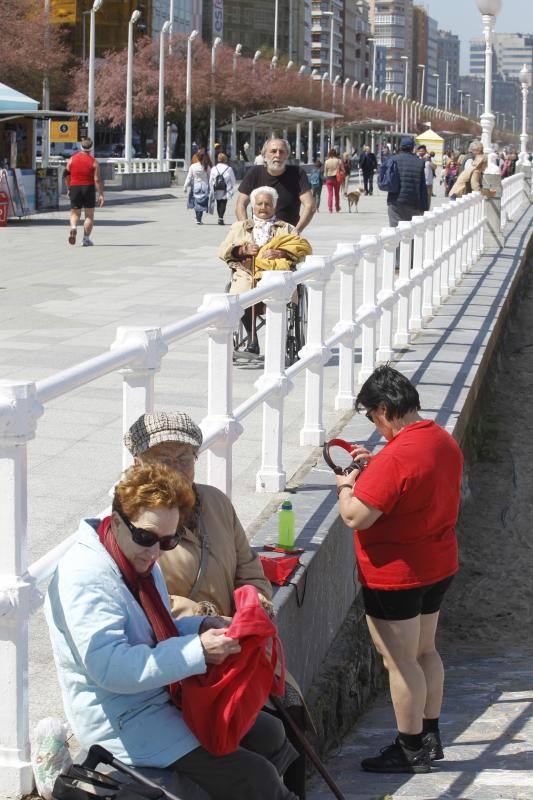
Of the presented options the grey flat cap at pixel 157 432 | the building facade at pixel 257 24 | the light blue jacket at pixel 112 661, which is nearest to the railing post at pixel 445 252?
the grey flat cap at pixel 157 432

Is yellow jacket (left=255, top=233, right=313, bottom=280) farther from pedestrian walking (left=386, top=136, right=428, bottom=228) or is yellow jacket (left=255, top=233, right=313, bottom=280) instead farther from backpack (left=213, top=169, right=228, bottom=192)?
backpack (left=213, top=169, right=228, bottom=192)

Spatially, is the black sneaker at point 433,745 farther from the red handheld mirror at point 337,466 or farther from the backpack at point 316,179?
the backpack at point 316,179

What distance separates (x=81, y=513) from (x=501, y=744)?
1.97 m

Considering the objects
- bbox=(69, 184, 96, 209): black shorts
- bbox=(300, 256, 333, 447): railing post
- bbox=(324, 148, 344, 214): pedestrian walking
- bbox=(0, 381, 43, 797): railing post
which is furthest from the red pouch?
bbox=(324, 148, 344, 214): pedestrian walking

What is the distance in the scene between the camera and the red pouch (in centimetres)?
500

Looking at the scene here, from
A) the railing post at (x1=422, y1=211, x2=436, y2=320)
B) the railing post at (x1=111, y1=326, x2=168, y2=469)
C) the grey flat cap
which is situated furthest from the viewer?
the railing post at (x1=422, y1=211, x2=436, y2=320)

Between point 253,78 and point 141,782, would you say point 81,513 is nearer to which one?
point 141,782

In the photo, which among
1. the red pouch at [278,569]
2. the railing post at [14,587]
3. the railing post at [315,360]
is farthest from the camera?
the railing post at [315,360]

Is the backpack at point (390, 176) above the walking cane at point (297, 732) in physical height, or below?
above

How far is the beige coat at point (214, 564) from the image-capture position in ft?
13.0

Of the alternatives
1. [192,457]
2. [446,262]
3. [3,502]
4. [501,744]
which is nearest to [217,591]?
[192,457]

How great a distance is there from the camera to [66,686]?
132 inches

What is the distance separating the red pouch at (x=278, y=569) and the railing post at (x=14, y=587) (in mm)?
1682

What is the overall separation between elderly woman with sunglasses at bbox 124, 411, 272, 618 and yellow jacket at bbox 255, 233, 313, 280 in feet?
19.1
